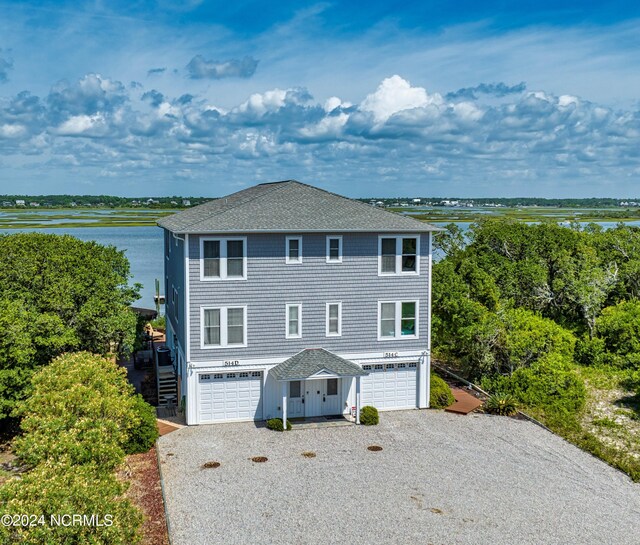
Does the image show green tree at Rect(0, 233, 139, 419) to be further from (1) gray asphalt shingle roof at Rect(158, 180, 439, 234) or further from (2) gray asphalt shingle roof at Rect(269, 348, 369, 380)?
(2) gray asphalt shingle roof at Rect(269, 348, 369, 380)

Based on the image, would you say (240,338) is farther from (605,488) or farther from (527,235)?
(527,235)

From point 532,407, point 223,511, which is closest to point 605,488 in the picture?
point 532,407

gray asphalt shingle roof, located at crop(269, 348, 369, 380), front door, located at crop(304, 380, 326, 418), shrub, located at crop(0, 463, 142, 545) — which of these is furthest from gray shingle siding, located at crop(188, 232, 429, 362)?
shrub, located at crop(0, 463, 142, 545)

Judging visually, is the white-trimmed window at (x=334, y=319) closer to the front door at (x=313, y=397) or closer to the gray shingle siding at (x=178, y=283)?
the front door at (x=313, y=397)

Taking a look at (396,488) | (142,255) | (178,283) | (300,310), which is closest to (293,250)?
(300,310)

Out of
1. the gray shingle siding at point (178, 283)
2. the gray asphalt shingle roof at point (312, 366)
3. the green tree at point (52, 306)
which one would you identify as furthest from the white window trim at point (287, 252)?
the green tree at point (52, 306)

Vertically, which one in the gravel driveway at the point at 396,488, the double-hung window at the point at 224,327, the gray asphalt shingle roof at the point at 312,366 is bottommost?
the gravel driveway at the point at 396,488
